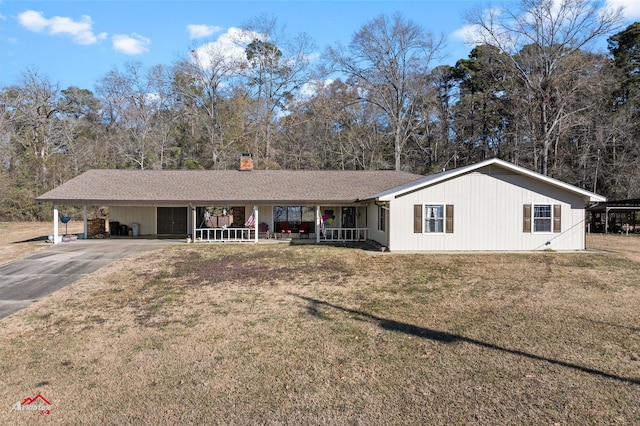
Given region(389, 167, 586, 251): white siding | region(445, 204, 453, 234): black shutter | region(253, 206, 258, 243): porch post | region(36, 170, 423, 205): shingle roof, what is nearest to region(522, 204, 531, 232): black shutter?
region(389, 167, 586, 251): white siding

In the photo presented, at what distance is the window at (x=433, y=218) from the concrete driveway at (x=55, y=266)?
1092 centimetres

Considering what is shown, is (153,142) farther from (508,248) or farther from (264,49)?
(508,248)

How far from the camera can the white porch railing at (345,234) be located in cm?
1813

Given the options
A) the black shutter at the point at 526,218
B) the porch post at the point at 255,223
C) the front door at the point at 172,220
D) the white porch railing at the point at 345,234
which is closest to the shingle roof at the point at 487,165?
the black shutter at the point at 526,218

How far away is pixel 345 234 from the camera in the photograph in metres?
18.1

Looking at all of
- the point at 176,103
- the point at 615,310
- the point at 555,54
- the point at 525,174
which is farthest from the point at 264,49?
the point at 615,310

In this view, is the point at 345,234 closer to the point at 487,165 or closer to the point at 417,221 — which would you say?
the point at 417,221

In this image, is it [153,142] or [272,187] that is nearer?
[272,187]

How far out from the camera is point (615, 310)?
753 cm

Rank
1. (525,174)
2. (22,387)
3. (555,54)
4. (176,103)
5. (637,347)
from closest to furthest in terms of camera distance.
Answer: (22,387) < (637,347) < (525,174) < (555,54) < (176,103)

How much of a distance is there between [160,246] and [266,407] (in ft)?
44.2

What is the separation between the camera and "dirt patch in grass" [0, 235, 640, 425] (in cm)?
414

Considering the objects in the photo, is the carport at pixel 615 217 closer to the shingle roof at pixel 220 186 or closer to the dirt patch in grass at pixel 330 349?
the shingle roof at pixel 220 186

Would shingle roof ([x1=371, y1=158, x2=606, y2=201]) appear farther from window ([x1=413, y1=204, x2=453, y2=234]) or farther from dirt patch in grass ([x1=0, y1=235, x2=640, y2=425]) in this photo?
dirt patch in grass ([x1=0, y1=235, x2=640, y2=425])
